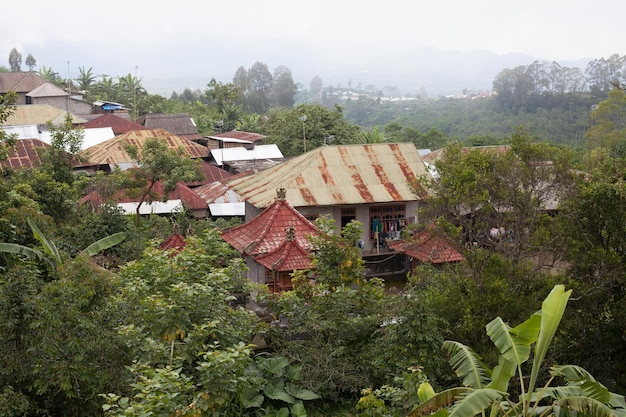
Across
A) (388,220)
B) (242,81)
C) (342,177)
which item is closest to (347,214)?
(342,177)

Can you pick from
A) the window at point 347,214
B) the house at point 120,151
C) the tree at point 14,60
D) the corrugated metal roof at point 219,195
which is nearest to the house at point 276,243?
the window at point 347,214

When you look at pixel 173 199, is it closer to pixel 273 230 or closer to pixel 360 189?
pixel 360 189

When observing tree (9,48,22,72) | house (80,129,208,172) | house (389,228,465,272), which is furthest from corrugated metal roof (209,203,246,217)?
tree (9,48,22,72)

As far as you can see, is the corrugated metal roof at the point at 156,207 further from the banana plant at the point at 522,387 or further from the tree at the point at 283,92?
the tree at the point at 283,92

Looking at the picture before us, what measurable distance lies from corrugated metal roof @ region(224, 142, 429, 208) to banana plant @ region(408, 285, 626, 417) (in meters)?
15.0

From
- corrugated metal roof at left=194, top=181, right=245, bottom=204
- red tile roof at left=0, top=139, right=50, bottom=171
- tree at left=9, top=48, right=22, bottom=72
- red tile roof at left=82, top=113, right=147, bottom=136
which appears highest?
tree at left=9, top=48, right=22, bottom=72

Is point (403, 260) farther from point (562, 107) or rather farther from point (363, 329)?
point (562, 107)

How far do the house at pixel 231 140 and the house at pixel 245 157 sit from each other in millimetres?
1459

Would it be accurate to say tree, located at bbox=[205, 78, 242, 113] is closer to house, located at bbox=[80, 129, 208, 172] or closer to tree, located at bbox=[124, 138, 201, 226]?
house, located at bbox=[80, 129, 208, 172]

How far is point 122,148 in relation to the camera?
134 ft

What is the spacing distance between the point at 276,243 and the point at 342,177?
313 inches

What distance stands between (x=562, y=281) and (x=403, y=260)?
43.1 ft

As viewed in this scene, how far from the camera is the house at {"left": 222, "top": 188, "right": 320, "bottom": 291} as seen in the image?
685 inches

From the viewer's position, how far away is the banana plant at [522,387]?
8.76 meters
